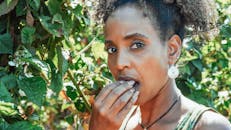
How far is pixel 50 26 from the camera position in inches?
83.1

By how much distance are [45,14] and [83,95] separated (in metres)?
0.40

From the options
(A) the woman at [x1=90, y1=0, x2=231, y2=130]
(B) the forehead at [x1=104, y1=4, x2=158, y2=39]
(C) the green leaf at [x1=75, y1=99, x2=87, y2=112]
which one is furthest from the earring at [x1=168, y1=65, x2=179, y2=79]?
(C) the green leaf at [x1=75, y1=99, x2=87, y2=112]

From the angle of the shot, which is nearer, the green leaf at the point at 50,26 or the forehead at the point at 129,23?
the forehead at the point at 129,23

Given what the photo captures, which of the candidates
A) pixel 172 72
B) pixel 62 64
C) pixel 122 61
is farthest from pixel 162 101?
pixel 62 64

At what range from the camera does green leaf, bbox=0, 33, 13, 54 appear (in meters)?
2.06

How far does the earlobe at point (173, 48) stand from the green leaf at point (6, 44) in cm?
53

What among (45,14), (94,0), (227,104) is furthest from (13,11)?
(227,104)

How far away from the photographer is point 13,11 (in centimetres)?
216

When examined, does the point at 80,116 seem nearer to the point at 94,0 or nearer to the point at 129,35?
the point at 94,0

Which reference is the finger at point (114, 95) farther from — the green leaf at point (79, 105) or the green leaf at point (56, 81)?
the green leaf at point (79, 105)

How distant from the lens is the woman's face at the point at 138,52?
1.89 metres

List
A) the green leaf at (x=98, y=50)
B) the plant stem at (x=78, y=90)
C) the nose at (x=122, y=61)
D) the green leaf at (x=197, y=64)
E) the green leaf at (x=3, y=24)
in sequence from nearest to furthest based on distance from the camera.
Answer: the nose at (x=122, y=61)
the green leaf at (x=3, y=24)
the plant stem at (x=78, y=90)
the green leaf at (x=98, y=50)
the green leaf at (x=197, y=64)

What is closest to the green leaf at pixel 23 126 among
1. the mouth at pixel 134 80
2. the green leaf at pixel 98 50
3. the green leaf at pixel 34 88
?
the green leaf at pixel 34 88

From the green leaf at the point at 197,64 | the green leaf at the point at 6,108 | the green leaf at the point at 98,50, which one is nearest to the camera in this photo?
the green leaf at the point at 6,108
